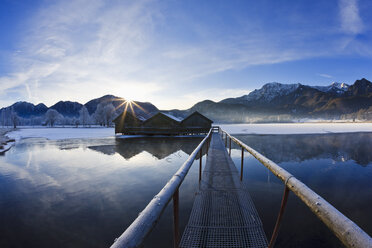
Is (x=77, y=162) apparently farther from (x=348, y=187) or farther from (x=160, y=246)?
(x=348, y=187)

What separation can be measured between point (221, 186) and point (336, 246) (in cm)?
253

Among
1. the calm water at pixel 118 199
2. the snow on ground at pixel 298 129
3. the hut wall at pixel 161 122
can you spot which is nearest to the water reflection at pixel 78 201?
the calm water at pixel 118 199

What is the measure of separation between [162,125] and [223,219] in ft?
90.5

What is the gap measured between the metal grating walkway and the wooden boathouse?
78.9 ft

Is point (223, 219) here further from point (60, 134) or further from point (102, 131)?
point (102, 131)

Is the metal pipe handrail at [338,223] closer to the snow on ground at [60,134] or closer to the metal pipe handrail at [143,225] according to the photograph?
the metal pipe handrail at [143,225]

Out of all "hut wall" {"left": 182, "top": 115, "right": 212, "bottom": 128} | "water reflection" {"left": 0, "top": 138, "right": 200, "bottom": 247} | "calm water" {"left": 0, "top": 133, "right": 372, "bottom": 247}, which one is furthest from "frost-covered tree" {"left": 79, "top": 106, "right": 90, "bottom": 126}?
"calm water" {"left": 0, "top": 133, "right": 372, "bottom": 247}

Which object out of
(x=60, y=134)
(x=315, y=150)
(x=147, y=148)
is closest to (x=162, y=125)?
(x=147, y=148)

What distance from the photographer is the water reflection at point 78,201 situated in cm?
368

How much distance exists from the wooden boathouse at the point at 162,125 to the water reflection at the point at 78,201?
19.8 meters

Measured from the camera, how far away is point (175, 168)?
8.21 meters

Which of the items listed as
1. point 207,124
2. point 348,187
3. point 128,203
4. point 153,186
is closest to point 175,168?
point 153,186

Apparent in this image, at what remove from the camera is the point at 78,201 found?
5.16 metres

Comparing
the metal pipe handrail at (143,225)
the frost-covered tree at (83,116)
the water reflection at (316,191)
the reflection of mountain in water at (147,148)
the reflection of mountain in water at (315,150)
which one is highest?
the frost-covered tree at (83,116)
